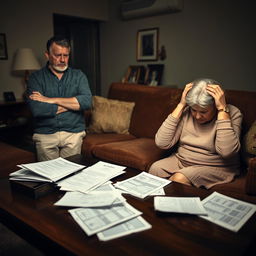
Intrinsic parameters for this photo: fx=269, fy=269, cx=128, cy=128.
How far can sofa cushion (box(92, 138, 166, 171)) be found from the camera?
2.04 meters

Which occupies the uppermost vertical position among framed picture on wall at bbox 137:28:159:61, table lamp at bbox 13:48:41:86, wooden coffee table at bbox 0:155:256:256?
framed picture on wall at bbox 137:28:159:61

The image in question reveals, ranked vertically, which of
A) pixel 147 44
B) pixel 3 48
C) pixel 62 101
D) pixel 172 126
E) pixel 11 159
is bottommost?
pixel 11 159

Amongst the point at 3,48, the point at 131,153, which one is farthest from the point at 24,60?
the point at 131,153

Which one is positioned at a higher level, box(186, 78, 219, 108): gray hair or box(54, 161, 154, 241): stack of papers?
box(186, 78, 219, 108): gray hair

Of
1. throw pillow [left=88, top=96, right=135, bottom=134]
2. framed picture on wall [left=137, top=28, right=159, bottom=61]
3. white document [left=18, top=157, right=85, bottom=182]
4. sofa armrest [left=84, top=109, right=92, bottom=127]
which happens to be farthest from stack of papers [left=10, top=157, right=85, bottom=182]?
framed picture on wall [left=137, top=28, right=159, bottom=61]

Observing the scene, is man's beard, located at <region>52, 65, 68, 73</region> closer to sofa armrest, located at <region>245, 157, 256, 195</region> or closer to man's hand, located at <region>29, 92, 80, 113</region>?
man's hand, located at <region>29, 92, 80, 113</region>

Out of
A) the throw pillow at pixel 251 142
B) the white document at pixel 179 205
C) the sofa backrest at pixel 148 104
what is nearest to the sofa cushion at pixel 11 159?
the sofa backrest at pixel 148 104

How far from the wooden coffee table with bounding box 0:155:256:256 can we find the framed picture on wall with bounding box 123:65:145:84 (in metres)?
3.31

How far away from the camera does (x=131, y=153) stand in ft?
6.93

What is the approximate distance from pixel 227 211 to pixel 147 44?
363 cm

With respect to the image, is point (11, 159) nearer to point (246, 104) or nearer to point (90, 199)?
point (90, 199)

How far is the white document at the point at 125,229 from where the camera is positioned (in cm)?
98

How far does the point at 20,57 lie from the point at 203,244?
337 centimetres

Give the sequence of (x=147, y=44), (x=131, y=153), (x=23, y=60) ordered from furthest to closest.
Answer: (x=147, y=44), (x=23, y=60), (x=131, y=153)
